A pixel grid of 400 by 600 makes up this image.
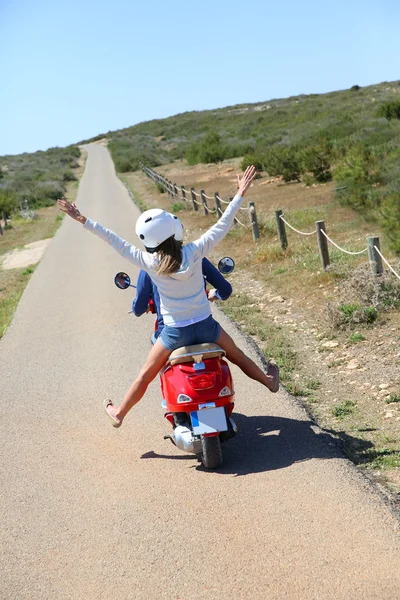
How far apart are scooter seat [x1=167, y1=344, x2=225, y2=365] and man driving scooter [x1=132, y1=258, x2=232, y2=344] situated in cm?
45

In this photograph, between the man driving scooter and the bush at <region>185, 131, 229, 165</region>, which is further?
the bush at <region>185, 131, 229, 165</region>

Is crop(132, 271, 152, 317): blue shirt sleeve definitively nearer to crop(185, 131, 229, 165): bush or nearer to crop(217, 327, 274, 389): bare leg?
crop(217, 327, 274, 389): bare leg

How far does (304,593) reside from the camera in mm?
3814

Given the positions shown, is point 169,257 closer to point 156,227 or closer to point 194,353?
point 156,227

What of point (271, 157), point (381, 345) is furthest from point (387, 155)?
point (381, 345)

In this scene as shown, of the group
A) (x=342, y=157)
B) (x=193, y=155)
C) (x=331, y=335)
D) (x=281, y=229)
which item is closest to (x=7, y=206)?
(x=193, y=155)

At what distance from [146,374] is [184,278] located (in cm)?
83

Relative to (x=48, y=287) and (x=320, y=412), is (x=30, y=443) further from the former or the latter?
(x=48, y=287)

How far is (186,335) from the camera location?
5.62 meters

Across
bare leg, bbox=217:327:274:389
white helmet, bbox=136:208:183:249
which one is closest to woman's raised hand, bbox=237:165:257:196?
white helmet, bbox=136:208:183:249

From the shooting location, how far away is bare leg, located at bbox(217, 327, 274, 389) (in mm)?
5836

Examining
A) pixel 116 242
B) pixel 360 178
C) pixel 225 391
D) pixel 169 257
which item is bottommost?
pixel 360 178

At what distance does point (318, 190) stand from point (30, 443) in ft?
68.0

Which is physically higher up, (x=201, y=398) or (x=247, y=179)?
(x=247, y=179)
